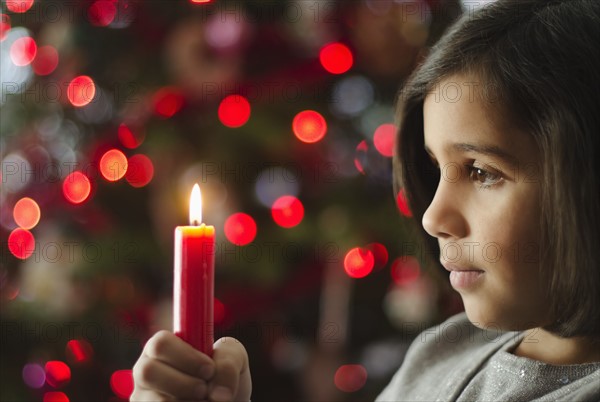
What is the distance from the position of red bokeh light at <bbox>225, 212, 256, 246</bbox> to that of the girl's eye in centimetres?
83

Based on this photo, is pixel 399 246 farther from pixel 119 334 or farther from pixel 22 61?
pixel 22 61

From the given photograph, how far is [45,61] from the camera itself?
5.10 ft

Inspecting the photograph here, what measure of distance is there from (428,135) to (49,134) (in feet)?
3.44

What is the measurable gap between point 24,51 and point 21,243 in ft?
1.47

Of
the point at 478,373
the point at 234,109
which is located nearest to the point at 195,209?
the point at 478,373

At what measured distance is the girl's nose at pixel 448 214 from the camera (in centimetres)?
81

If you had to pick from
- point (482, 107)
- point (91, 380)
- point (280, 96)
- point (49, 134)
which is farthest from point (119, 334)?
point (482, 107)

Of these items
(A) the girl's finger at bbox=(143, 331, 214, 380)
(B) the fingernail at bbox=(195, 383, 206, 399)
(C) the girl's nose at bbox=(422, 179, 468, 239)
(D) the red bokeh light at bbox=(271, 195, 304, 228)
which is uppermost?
(C) the girl's nose at bbox=(422, 179, 468, 239)

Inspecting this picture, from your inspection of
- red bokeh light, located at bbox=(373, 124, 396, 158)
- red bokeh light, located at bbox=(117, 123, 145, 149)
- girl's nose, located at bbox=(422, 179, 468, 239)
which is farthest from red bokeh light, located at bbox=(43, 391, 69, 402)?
girl's nose, located at bbox=(422, 179, 468, 239)

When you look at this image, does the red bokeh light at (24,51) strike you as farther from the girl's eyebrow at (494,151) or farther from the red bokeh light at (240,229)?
the girl's eyebrow at (494,151)

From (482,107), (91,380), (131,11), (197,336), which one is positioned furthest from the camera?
(91,380)

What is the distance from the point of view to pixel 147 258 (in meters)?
1.54

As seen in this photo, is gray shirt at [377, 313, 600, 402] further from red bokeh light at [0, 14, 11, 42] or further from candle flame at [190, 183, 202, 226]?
red bokeh light at [0, 14, 11, 42]

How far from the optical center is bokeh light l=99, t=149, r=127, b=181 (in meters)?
1.53
